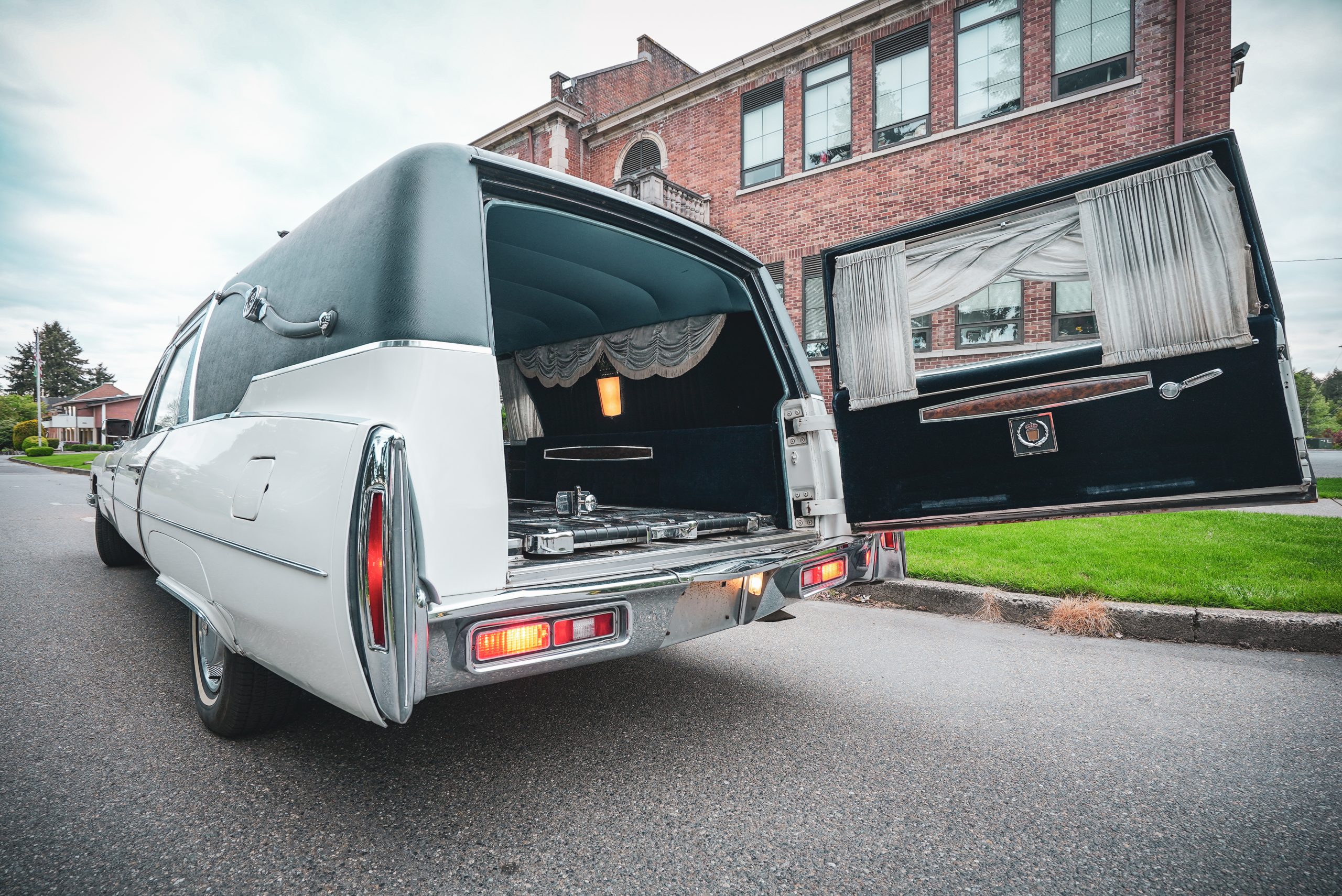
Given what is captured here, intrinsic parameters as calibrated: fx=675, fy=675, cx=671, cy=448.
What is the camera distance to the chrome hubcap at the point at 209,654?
2.66 meters

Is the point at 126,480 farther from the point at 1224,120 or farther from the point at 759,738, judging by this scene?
the point at 1224,120

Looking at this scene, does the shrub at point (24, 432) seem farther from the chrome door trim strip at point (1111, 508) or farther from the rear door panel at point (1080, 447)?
the chrome door trim strip at point (1111, 508)

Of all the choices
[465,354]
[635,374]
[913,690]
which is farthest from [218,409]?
[913,690]

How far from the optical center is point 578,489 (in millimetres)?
4184

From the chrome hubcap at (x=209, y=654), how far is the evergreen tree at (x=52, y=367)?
332 feet

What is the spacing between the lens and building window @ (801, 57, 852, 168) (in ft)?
41.3

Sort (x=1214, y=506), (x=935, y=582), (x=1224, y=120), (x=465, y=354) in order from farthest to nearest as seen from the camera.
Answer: (x=1224, y=120), (x=935, y=582), (x=1214, y=506), (x=465, y=354)

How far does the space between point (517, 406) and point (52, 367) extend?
9946cm

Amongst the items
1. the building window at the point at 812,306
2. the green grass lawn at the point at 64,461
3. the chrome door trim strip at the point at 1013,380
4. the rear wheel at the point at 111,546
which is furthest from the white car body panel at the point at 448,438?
the green grass lawn at the point at 64,461

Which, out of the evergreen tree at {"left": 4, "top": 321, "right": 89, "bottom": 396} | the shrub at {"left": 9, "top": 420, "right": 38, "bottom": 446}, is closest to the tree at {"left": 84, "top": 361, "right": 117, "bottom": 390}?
the evergreen tree at {"left": 4, "top": 321, "right": 89, "bottom": 396}

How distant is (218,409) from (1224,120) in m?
12.3

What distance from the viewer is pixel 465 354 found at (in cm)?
204

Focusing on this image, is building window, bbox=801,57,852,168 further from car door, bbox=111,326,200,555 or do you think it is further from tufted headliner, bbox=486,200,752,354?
car door, bbox=111,326,200,555

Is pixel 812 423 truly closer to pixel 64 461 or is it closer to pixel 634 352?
pixel 634 352
